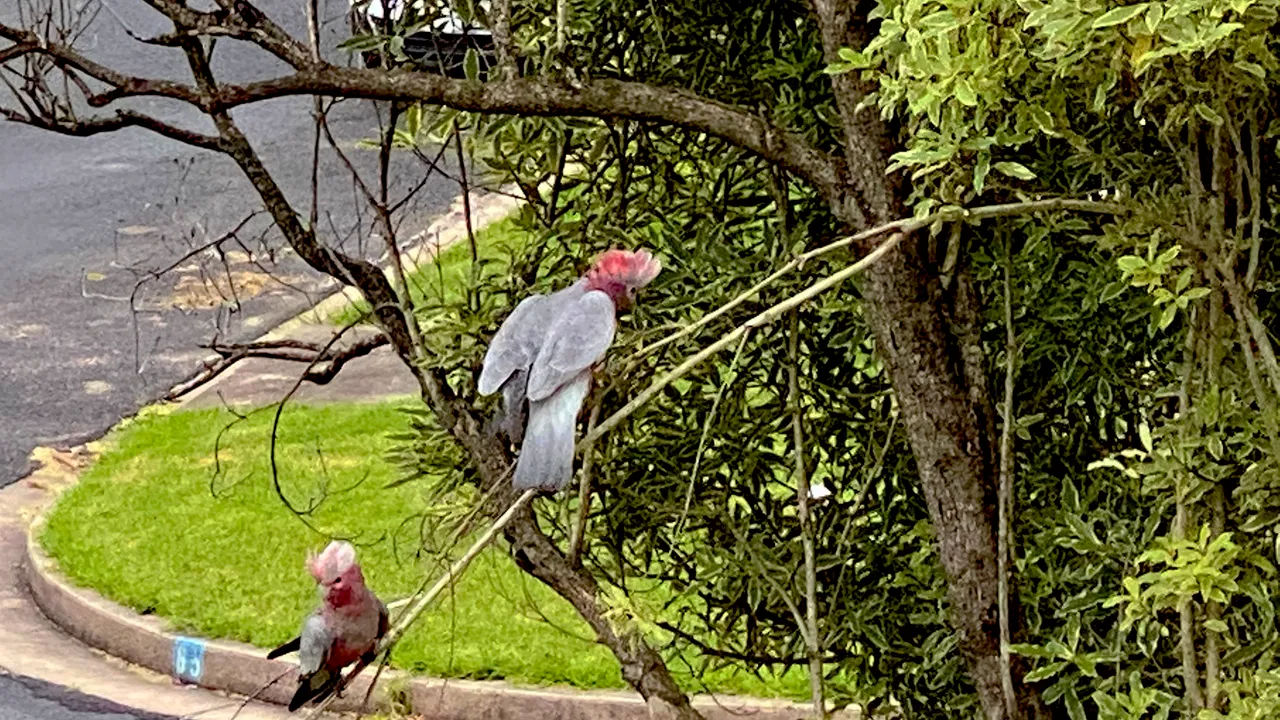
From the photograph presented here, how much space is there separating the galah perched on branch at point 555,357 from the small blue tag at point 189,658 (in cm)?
385

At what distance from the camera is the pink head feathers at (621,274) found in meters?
2.72

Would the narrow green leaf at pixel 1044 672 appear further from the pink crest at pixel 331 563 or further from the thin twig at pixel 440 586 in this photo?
the pink crest at pixel 331 563

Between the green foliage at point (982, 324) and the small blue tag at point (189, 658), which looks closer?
the green foliage at point (982, 324)

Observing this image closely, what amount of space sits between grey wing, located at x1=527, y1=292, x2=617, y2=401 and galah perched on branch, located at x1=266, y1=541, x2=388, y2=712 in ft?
1.22

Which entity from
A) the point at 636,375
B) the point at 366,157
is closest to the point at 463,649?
the point at 636,375

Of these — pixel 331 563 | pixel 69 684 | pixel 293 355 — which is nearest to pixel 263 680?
pixel 69 684

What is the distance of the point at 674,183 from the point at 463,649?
3.11m

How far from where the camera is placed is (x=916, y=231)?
2.73 m

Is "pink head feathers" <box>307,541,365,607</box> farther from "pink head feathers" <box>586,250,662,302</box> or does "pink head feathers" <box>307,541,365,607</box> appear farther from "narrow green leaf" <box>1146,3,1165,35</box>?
"narrow green leaf" <box>1146,3,1165,35</box>

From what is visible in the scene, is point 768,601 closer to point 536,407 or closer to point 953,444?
point 953,444

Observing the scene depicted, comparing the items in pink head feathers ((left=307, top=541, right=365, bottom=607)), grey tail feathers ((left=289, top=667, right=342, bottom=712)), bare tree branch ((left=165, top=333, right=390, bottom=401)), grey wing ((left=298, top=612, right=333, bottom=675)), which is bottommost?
grey tail feathers ((left=289, top=667, right=342, bottom=712))

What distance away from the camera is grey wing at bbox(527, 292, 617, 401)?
104 inches

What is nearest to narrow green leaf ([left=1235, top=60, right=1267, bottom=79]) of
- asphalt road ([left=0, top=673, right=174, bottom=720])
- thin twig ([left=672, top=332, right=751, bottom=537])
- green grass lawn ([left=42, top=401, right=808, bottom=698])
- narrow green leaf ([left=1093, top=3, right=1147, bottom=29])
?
narrow green leaf ([left=1093, top=3, right=1147, bottom=29])

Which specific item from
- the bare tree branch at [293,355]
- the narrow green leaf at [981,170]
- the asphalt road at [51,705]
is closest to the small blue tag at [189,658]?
the asphalt road at [51,705]
